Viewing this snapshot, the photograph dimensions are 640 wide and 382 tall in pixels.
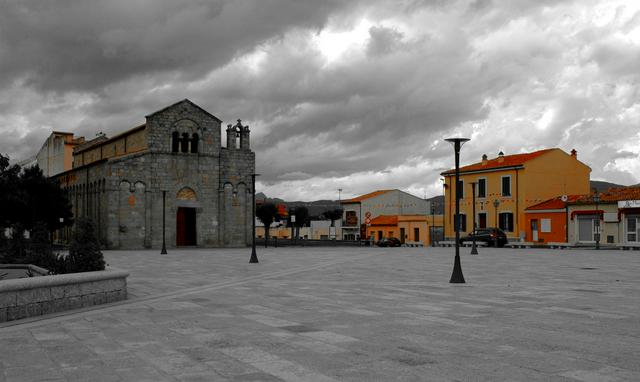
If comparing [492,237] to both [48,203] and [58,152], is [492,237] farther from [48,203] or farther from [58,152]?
[58,152]

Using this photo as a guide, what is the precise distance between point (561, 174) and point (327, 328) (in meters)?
52.2

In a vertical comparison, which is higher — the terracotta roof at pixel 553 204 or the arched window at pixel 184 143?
the arched window at pixel 184 143

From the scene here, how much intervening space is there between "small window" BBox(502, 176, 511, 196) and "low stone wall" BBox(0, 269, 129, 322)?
4709cm

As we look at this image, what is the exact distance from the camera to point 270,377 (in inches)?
257

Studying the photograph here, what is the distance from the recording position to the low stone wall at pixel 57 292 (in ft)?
34.8

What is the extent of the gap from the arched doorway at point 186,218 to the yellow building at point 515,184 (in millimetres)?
25968

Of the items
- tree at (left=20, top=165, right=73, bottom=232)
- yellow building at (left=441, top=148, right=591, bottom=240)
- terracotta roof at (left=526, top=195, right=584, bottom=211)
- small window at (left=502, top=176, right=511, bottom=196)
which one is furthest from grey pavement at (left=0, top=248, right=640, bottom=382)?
small window at (left=502, top=176, right=511, bottom=196)

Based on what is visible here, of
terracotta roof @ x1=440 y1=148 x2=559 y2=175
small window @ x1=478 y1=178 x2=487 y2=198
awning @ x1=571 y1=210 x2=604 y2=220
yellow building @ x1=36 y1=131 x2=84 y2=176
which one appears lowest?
awning @ x1=571 y1=210 x2=604 y2=220

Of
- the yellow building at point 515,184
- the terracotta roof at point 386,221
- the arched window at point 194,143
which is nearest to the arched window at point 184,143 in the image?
the arched window at point 194,143

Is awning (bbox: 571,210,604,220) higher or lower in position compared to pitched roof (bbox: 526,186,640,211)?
lower

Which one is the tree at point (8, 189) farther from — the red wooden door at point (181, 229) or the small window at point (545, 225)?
the small window at point (545, 225)

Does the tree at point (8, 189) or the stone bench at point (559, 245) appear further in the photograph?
the stone bench at point (559, 245)

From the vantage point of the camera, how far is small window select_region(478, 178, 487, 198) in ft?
189

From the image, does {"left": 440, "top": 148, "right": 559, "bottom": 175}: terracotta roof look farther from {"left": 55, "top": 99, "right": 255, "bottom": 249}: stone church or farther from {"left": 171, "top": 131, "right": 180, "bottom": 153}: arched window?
{"left": 171, "top": 131, "right": 180, "bottom": 153}: arched window
